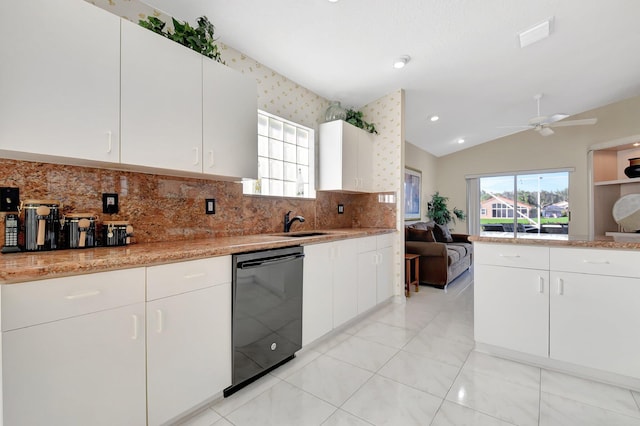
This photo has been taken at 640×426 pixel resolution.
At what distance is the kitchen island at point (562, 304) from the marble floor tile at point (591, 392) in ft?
0.23

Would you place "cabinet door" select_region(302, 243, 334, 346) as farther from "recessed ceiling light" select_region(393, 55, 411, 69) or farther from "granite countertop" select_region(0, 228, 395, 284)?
"recessed ceiling light" select_region(393, 55, 411, 69)

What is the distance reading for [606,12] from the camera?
2.58 meters

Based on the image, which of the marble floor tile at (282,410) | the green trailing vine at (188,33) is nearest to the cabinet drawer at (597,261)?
the marble floor tile at (282,410)

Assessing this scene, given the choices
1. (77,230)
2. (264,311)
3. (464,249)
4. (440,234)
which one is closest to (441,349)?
(264,311)

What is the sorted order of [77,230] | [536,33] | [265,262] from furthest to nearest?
[536,33] < [265,262] < [77,230]

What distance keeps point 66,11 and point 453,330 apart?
361 cm

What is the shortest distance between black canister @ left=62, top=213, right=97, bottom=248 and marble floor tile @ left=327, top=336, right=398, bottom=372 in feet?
6.19

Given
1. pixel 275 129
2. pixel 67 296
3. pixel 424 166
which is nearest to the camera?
pixel 67 296

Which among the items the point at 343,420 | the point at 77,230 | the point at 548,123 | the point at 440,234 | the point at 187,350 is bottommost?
the point at 343,420

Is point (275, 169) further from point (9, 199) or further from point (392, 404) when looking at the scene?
point (392, 404)

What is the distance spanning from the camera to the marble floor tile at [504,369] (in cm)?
193

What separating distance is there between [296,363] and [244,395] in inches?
19.1

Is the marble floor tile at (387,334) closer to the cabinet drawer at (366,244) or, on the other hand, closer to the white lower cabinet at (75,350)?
the cabinet drawer at (366,244)

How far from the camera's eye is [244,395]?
1.79 m
